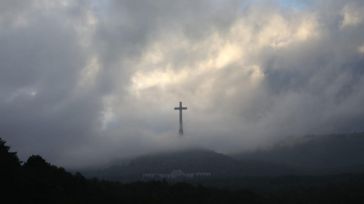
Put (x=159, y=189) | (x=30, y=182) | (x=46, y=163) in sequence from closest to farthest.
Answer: (x=30, y=182) < (x=46, y=163) < (x=159, y=189)

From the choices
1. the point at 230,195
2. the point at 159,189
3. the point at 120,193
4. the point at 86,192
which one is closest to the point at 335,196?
the point at 230,195

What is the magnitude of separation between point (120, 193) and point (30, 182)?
40.2 metres

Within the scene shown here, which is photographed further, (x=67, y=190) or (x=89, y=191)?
(x=89, y=191)

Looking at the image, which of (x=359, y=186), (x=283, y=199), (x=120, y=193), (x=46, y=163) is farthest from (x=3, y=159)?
(x=359, y=186)

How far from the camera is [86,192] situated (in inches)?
4186

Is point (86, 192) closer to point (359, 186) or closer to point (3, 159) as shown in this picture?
point (3, 159)

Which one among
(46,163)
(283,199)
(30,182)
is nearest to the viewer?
(30,182)

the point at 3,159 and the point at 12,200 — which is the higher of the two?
the point at 3,159

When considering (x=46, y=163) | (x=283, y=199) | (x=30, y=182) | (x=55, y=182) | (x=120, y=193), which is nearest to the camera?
(x=30, y=182)

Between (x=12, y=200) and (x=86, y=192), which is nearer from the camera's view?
(x=12, y=200)

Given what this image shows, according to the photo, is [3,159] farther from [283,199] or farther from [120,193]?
[283,199]

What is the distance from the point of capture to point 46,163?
111 metres

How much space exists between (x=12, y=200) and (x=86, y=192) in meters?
25.2

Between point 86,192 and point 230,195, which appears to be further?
point 230,195
